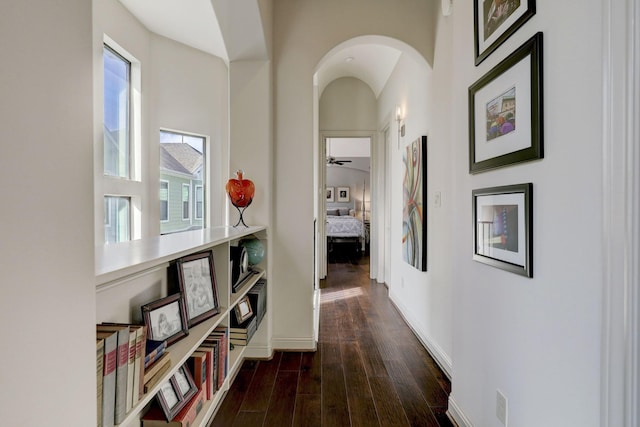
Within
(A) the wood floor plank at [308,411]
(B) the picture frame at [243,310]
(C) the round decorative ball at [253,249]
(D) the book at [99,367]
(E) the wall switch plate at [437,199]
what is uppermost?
(E) the wall switch plate at [437,199]

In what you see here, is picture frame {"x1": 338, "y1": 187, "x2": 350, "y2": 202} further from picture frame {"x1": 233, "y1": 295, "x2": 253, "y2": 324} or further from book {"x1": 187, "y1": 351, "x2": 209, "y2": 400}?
book {"x1": 187, "y1": 351, "x2": 209, "y2": 400}

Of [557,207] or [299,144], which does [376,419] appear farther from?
[299,144]

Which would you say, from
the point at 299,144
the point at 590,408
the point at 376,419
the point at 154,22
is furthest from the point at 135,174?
the point at 590,408

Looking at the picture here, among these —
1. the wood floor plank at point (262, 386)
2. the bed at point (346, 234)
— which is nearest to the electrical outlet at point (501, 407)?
the wood floor plank at point (262, 386)

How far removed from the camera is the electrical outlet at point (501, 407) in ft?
4.09

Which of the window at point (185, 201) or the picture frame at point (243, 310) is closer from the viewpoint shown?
the picture frame at point (243, 310)

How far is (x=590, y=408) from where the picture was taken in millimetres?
874

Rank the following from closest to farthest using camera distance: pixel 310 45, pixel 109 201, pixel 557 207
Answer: pixel 557 207, pixel 310 45, pixel 109 201

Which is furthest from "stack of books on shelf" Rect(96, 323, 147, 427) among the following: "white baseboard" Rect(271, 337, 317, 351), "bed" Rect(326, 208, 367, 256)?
"bed" Rect(326, 208, 367, 256)

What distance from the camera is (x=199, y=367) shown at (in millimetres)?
1438

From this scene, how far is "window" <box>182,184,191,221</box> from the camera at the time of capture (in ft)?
14.2

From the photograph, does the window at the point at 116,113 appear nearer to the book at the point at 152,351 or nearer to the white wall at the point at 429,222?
the book at the point at 152,351

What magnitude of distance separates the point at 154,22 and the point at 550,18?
13.2 ft

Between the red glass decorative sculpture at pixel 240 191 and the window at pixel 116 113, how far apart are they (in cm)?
189
